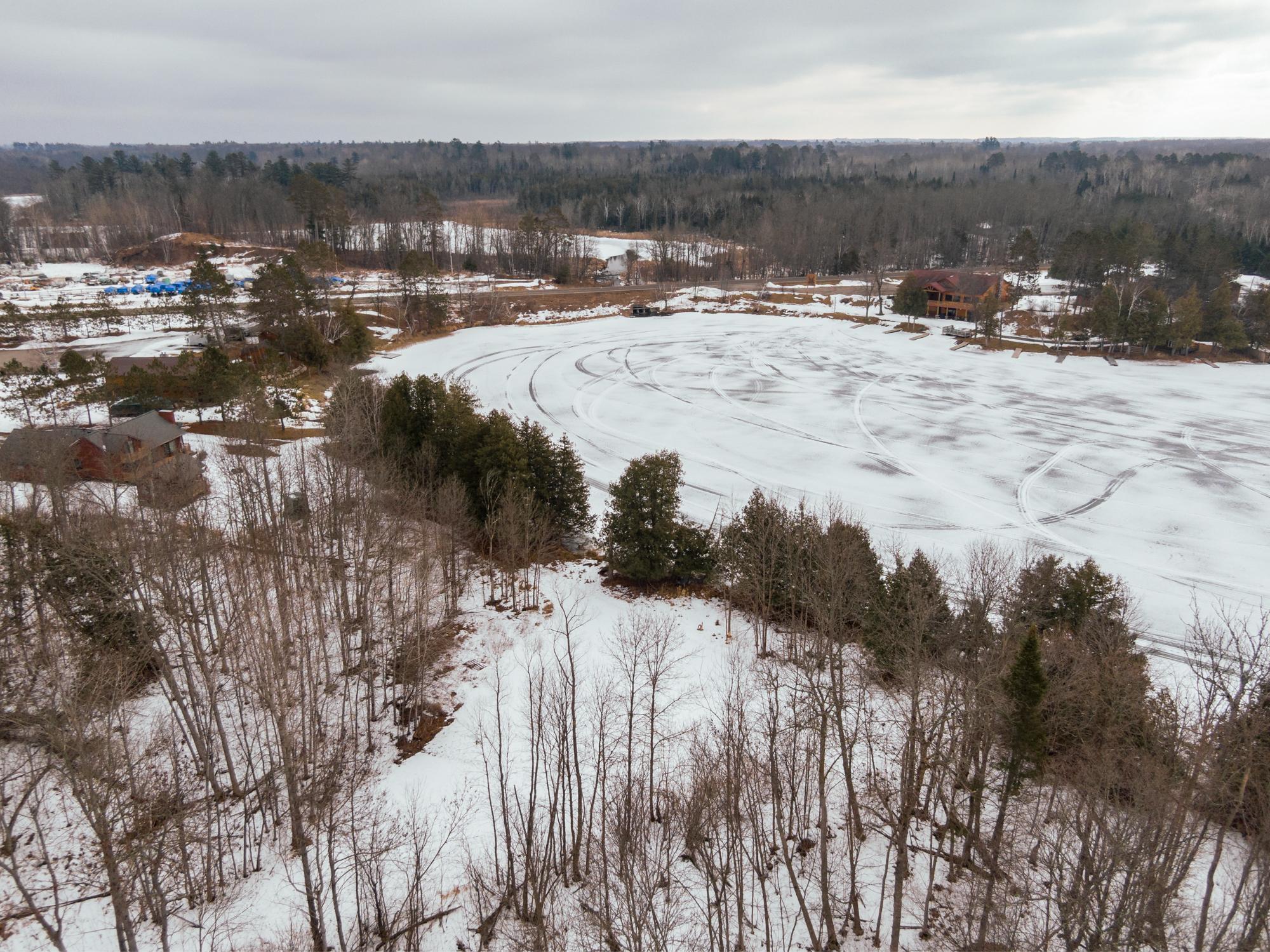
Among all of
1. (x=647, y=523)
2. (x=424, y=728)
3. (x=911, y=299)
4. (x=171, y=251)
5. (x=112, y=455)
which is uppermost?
(x=171, y=251)

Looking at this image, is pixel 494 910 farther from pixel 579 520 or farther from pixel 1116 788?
pixel 579 520

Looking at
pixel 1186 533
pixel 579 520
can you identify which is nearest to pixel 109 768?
pixel 579 520

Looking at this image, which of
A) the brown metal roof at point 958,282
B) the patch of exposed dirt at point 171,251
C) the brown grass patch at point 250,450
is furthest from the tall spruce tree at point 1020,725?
the patch of exposed dirt at point 171,251

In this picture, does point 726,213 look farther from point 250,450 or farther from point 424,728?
point 424,728

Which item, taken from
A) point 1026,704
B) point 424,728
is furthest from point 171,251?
point 1026,704

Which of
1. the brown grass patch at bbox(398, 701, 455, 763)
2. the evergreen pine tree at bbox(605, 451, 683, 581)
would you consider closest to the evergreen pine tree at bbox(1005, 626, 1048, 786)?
the evergreen pine tree at bbox(605, 451, 683, 581)

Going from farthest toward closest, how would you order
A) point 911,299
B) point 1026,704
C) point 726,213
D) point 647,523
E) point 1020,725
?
point 726,213
point 911,299
point 647,523
point 1020,725
point 1026,704
